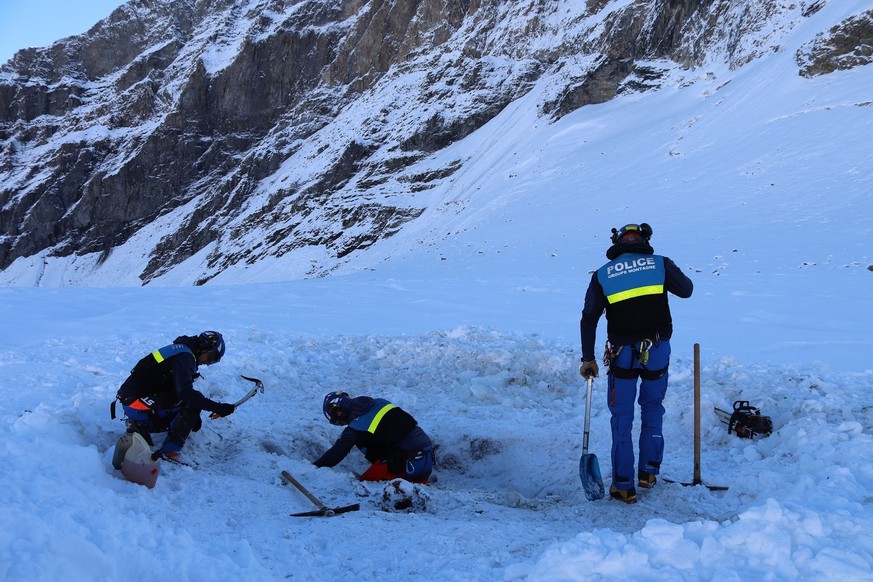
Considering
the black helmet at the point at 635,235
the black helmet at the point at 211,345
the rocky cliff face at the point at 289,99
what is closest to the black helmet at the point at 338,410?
the black helmet at the point at 211,345

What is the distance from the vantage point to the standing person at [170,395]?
4902 mm

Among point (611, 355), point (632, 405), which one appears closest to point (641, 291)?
point (611, 355)

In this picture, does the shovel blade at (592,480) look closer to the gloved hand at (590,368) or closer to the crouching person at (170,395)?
the gloved hand at (590,368)

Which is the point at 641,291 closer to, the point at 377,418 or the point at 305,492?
the point at 377,418

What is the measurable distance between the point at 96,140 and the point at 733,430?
9774 centimetres

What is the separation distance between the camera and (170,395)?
5.11m

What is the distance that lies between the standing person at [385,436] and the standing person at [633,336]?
1.82 m

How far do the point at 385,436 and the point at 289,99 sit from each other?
81.9m

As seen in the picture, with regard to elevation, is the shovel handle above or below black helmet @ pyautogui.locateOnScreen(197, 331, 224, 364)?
below

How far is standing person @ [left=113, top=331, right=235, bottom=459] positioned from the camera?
193 inches

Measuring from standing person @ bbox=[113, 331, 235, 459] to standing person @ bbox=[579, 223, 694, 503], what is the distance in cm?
302

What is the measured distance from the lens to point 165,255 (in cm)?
6781

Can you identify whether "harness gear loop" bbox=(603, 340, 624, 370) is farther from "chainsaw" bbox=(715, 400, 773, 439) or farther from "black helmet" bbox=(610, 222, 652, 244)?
"chainsaw" bbox=(715, 400, 773, 439)

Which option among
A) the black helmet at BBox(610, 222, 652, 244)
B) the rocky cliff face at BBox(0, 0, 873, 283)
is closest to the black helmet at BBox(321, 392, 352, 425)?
the black helmet at BBox(610, 222, 652, 244)
